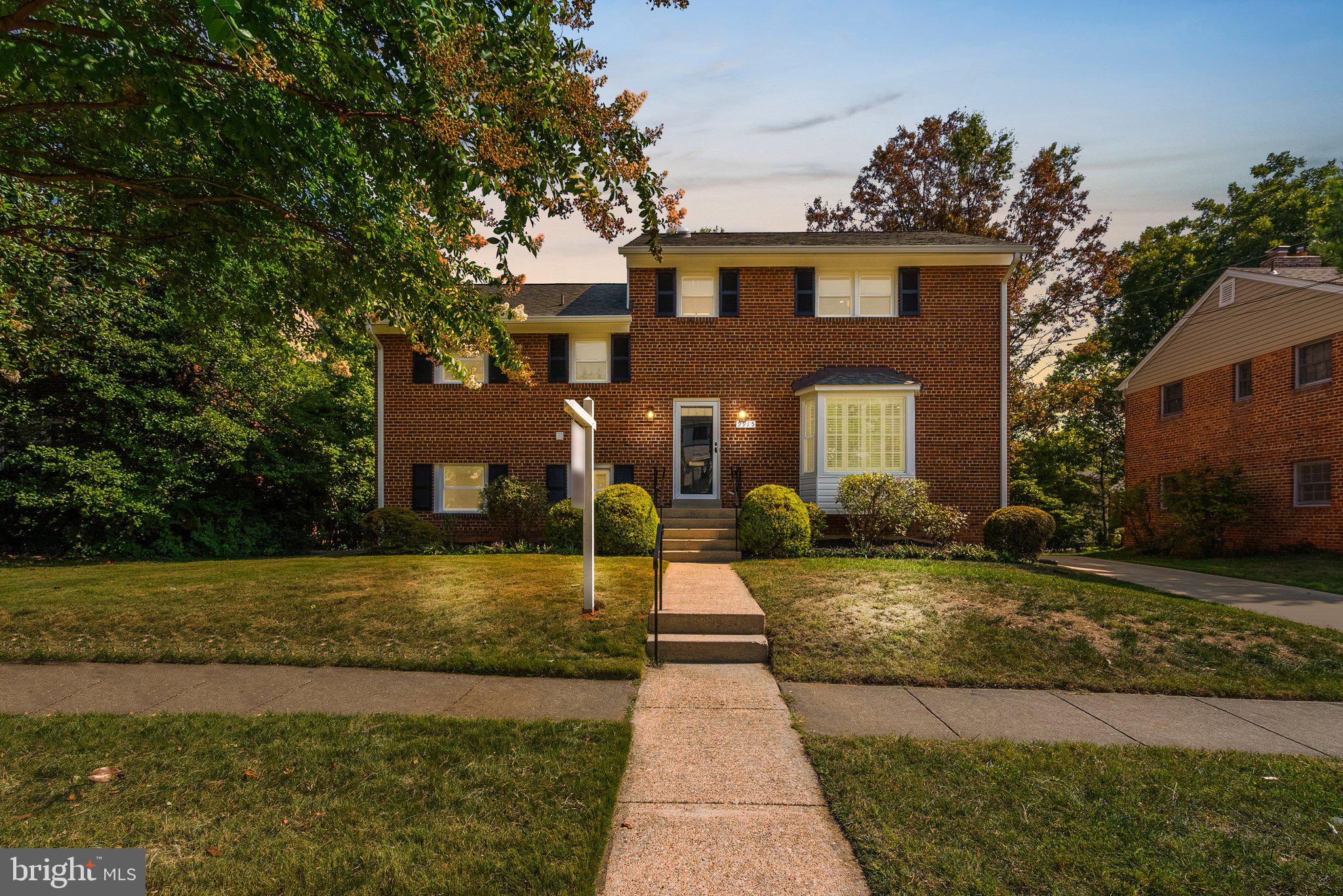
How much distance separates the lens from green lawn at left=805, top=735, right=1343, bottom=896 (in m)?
2.61

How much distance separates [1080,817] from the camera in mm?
3066

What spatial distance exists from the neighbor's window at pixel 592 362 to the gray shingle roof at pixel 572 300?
75cm

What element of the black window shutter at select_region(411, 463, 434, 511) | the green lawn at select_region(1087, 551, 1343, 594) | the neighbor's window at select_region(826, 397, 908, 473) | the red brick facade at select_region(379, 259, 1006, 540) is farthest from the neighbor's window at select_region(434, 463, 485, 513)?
the green lawn at select_region(1087, 551, 1343, 594)

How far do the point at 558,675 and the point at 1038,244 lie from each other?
77.8 ft

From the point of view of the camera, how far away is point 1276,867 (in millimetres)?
2689

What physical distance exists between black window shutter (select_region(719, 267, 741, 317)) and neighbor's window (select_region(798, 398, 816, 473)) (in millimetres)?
2791

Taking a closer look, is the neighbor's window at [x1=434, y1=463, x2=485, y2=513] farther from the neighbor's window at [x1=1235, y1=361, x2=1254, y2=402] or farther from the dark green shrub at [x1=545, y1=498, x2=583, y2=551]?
the neighbor's window at [x1=1235, y1=361, x2=1254, y2=402]

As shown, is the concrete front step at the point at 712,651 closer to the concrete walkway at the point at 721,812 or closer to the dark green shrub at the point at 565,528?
the concrete walkway at the point at 721,812

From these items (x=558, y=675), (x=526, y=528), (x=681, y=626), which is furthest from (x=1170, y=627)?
(x=526, y=528)

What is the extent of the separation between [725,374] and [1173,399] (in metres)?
15.4

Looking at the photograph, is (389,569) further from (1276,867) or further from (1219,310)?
(1219,310)

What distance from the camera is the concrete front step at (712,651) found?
607 cm

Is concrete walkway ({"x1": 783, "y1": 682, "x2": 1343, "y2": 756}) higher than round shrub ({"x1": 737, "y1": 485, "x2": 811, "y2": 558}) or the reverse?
the reverse

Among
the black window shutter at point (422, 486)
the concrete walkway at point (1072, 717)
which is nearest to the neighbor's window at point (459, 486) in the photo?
the black window shutter at point (422, 486)
